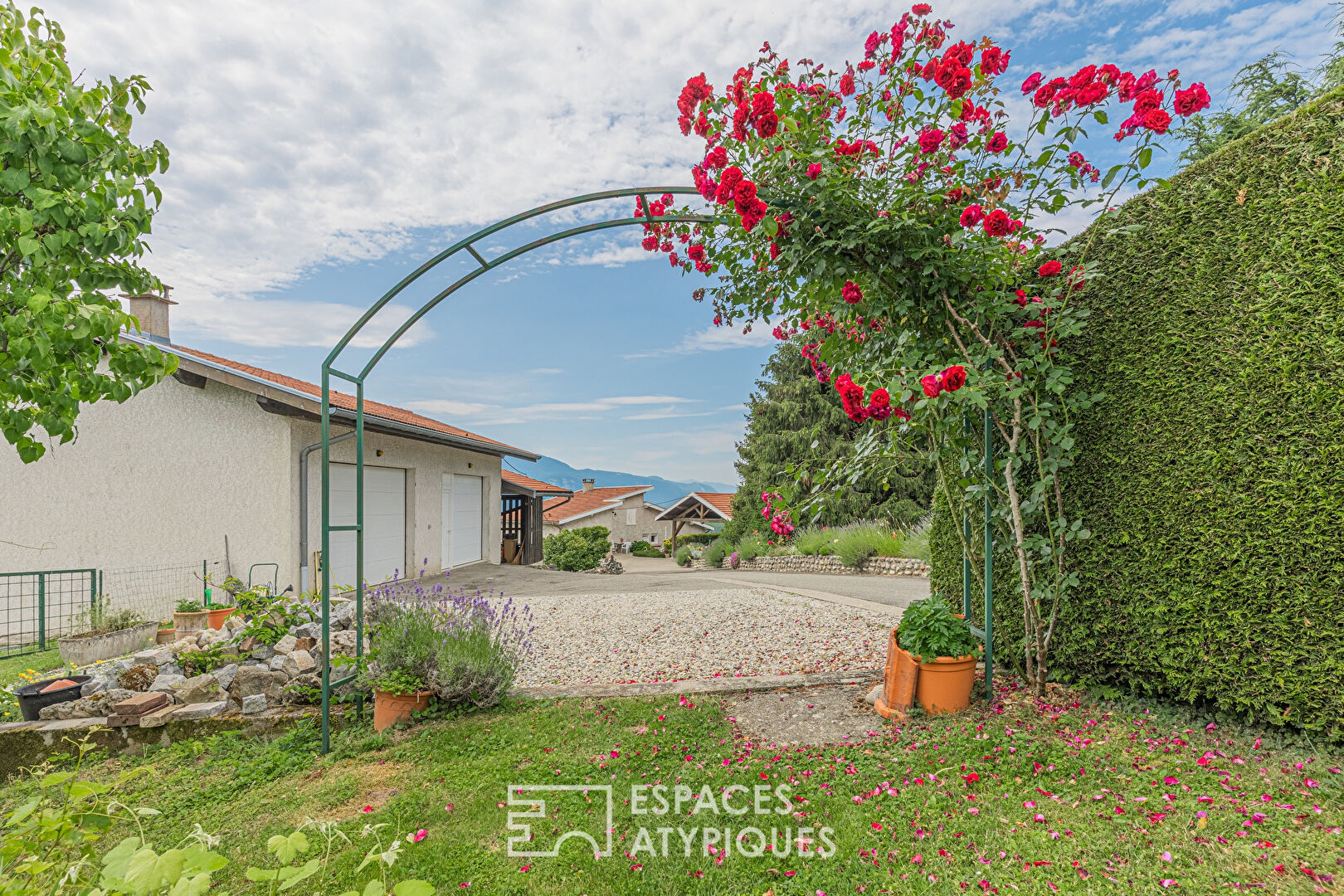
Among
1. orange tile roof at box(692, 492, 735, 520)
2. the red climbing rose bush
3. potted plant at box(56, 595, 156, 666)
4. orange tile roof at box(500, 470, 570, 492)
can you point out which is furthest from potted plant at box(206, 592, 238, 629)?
orange tile roof at box(692, 492, 735, 520)

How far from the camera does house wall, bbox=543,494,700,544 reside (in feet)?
101

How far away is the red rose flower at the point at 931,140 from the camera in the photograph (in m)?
3.21

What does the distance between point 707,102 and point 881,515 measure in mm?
12998

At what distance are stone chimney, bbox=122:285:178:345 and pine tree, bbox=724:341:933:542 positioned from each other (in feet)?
40.0

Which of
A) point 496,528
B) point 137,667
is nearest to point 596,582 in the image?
point 496,528

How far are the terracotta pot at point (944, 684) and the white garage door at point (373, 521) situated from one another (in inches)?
284

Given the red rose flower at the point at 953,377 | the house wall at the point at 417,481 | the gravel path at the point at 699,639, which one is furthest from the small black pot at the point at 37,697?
the red rose flower at the point at 953,377

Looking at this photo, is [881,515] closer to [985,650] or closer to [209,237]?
[985,650]

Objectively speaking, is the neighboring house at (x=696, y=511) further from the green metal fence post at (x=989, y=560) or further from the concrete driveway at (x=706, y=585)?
the green metal fence post at (x=989, y=560)

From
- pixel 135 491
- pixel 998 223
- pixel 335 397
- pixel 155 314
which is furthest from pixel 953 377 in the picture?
pixel 155 314

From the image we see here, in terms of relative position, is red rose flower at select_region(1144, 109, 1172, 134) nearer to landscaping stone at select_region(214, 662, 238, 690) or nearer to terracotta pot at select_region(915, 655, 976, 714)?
terracotta pot at select_region(915, 655, 976, 714)

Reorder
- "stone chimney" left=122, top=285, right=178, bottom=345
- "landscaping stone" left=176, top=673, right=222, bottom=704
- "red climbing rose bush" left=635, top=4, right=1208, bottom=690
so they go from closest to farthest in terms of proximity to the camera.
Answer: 1. "red climbing rose bush" left=635, top=4, right=1208, bottom=690
2. "landscaping stone" left=176, top=673, right=222, bottom=704
3. "stone chimney" left=122, top=285, right=178, bottom=345

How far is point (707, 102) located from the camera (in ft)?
11.3

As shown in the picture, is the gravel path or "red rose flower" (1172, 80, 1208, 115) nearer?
"red rose flower" (1172, 80, 1208, 115)
